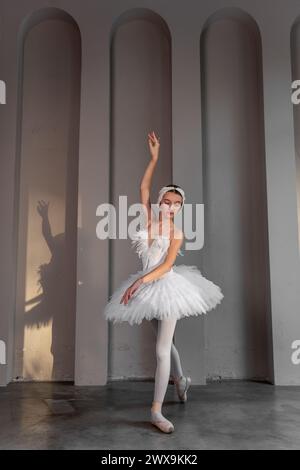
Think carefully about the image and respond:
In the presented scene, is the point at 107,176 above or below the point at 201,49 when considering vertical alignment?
below

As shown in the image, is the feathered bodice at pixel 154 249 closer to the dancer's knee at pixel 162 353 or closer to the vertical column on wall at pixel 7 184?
the dancer's knee at pixel 162 353

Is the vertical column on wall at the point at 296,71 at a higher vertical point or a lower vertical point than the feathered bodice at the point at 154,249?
higher

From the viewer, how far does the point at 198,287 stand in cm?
302

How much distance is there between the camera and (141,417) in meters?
2.93

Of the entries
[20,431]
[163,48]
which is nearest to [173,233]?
[20,431]

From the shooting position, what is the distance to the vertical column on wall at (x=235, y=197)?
167 inches

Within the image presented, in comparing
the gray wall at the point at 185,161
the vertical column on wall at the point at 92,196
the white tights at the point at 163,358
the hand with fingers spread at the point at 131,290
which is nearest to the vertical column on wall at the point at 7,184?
the gray wall at the point at 185,161

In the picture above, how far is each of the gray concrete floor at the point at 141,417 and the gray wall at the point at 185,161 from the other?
0.32 m

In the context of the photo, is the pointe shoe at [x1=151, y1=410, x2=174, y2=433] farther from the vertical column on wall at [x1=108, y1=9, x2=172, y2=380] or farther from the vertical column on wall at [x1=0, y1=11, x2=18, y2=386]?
the vertical column on wall at [x1=0, y1=11, x2=18, y2=386]

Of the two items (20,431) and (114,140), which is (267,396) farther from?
(114,140)

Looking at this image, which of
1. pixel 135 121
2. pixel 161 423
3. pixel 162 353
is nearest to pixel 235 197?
pixel 135 121

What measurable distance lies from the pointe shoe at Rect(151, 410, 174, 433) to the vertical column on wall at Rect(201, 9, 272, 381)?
1.61m

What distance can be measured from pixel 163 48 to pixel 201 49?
0.40m
